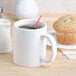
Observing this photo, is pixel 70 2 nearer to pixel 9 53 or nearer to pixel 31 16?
pixel 31 16

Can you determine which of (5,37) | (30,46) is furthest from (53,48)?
(5,37)

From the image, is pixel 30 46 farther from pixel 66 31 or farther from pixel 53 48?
pixel 66 31

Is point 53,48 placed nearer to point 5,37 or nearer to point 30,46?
point 30,46

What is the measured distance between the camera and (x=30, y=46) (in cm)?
86

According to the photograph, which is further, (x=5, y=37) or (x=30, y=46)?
(x=5, y=37)

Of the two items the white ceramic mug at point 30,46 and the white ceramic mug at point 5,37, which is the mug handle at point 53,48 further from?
the white ceramic mug at point 5,37

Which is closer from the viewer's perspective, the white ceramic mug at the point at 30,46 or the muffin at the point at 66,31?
the white ceramic mug at the point at 30,46

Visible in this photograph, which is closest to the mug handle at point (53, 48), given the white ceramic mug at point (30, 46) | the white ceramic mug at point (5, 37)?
the white ceramic mug at point (30, 46)

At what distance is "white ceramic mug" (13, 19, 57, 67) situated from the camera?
861mm

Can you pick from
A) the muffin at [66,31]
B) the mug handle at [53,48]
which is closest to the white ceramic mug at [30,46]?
the mug handle at [53,48]

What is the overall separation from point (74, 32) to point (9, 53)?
0.23 meters

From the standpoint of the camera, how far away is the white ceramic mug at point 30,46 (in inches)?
33.9

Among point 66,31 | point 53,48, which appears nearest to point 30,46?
point 53,48

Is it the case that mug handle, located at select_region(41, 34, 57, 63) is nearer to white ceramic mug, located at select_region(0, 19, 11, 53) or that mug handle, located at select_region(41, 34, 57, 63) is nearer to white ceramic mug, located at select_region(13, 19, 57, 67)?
white ceramic mug, located at select_region(13, 19, 57, 67)
